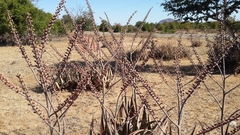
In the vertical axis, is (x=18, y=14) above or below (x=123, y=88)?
above

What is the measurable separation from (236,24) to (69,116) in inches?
321

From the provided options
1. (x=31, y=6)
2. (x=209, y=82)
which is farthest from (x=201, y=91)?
(x=31, y=6)

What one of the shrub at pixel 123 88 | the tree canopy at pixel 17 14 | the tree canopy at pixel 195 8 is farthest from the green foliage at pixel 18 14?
the shrub at pixel 123 88

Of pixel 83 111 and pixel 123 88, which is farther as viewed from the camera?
pixel 83 111

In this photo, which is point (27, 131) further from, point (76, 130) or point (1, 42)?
point (1, 42)

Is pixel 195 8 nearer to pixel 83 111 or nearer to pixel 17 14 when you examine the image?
pixel 83 111

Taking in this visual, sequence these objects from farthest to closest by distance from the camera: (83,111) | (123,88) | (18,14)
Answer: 1. (18,14)
2. (83,111)
3. (123,88)

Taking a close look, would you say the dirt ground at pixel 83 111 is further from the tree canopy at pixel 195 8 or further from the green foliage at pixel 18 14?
the green foliage at pixel 18 14

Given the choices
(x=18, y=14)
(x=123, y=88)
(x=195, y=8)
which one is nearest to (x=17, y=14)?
(x=18, y=14)

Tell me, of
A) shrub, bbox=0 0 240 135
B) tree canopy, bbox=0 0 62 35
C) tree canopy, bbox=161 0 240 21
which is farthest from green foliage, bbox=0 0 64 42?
shrub, bbox=0 0 240 135

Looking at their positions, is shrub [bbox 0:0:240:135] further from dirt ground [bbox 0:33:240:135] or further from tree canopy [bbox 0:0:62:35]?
tree canopy [bbox 0:0:62:35]

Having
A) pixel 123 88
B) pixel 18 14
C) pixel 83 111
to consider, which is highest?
pixel 18 14

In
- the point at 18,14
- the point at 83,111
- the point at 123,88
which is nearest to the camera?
the point at 123,88

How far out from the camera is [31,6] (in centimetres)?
2503
